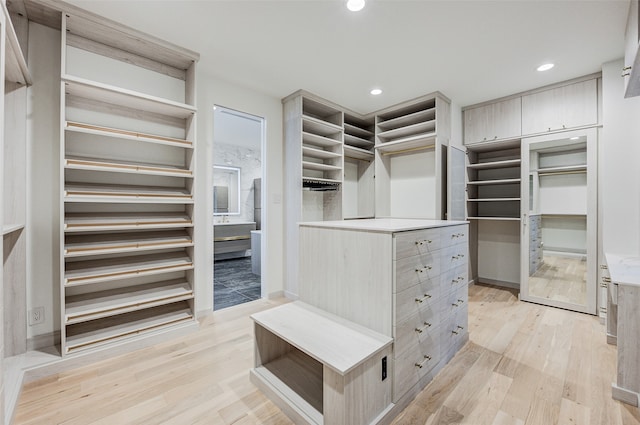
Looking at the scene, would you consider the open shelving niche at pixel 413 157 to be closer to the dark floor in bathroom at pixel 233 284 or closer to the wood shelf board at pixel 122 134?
the dark floor in bathroom at pixel 233 284

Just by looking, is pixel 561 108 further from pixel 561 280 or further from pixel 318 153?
pixel 318 153

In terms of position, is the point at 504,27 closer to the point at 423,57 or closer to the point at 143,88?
the point at 423,57

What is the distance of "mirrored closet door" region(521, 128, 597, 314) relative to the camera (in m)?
3.01

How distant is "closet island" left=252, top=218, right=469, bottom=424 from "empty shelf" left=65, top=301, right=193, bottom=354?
119 cm

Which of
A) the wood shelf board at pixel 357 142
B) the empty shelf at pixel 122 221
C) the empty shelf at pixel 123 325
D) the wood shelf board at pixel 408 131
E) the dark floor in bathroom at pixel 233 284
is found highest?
the wood shelf board at pixel 408 131

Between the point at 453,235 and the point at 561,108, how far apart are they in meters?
2.43

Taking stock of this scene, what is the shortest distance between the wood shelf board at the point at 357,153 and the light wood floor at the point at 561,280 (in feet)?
8.59

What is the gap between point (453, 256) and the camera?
214 cm

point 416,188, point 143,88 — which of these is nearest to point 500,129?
point 416,188

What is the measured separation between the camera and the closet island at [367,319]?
1.44 metres

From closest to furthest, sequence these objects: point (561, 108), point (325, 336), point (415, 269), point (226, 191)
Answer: point (325, 336)
point (415, 269)
point (561, 108)
point (226, 191)

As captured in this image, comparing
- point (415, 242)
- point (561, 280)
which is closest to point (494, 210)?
point (561, 280)

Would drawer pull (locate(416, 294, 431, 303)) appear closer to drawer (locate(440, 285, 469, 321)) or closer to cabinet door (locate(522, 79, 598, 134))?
drawer (locate(440, 285, 469, 321))

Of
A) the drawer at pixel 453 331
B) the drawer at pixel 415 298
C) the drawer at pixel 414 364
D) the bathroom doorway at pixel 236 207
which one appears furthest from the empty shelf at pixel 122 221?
the drawer at pixel 453 331
